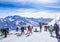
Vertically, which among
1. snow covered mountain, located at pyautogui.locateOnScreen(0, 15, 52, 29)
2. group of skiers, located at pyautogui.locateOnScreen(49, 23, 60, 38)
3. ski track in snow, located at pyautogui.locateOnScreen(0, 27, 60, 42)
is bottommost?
ski track in snow, located at pyautogui.locateOnScreen(0, 27, 60, 42)

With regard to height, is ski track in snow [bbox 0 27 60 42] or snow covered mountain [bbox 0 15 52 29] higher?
snow covered mountain [bbox 0 15 52 29]

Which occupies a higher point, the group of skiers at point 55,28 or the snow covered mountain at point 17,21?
the snow covered mountain at point 17,21

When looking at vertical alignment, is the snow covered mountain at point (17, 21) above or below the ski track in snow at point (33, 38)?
above

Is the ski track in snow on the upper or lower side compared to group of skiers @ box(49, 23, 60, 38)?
lower

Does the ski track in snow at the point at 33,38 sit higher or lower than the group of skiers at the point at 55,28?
lower

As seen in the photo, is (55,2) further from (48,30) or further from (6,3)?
(6,3)

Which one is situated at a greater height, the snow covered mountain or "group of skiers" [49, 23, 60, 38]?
the snow covered mountain

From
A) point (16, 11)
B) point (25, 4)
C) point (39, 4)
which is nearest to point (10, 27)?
point (16, 11)

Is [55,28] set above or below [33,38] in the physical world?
above

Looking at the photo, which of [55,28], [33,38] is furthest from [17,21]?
[55,28]

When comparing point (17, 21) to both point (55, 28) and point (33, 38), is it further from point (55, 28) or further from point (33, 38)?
point (55, 28)

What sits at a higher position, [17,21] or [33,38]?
[17,21]

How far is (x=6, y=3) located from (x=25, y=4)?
7.9 inches

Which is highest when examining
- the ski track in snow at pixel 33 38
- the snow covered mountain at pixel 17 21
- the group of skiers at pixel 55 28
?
the snow covered mountain at pixel 17 21
